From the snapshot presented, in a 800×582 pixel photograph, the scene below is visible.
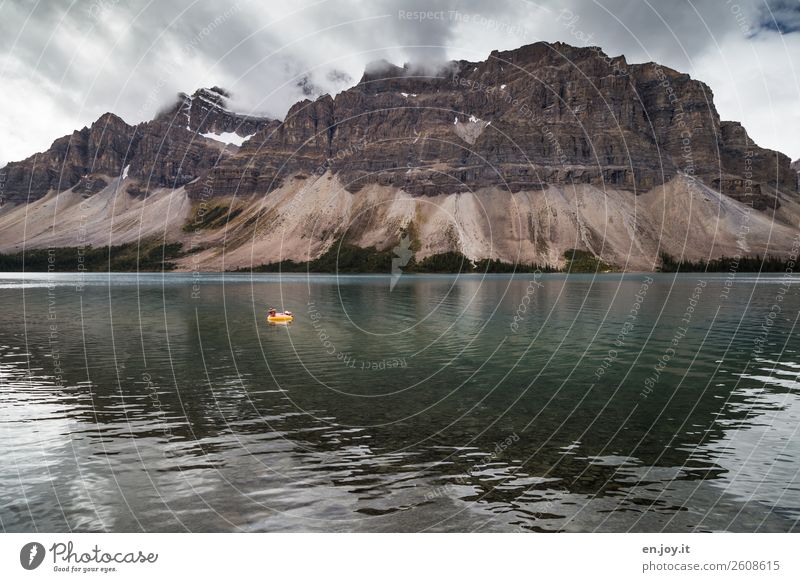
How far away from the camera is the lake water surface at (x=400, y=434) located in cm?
1717

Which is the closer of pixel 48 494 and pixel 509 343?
pixel 48 494

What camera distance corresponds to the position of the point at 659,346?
52.0 meters

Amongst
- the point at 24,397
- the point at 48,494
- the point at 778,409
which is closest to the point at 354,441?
the point at 48,494

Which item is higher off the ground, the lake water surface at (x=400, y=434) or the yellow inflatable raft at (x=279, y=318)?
the yellow inflatable raft at (x=279, y=318)

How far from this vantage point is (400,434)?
25203 mm

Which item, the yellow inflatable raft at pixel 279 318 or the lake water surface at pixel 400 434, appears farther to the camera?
the yellow inflatable raft at pixel 279 318

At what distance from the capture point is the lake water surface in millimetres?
17172

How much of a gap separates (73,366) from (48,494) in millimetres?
26543

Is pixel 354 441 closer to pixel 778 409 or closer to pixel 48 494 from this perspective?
pixel 48 494

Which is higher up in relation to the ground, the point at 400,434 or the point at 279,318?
the point at 279,318

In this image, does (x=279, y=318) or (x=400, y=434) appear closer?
(x=400, y=434)

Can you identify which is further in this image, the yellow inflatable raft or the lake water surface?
the yellow inflatable raft

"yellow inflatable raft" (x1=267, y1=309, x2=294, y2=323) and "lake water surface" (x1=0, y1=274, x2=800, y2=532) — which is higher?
"yellow inflatable raft" (x1=267, y1=309, x2=294, y2=323)
